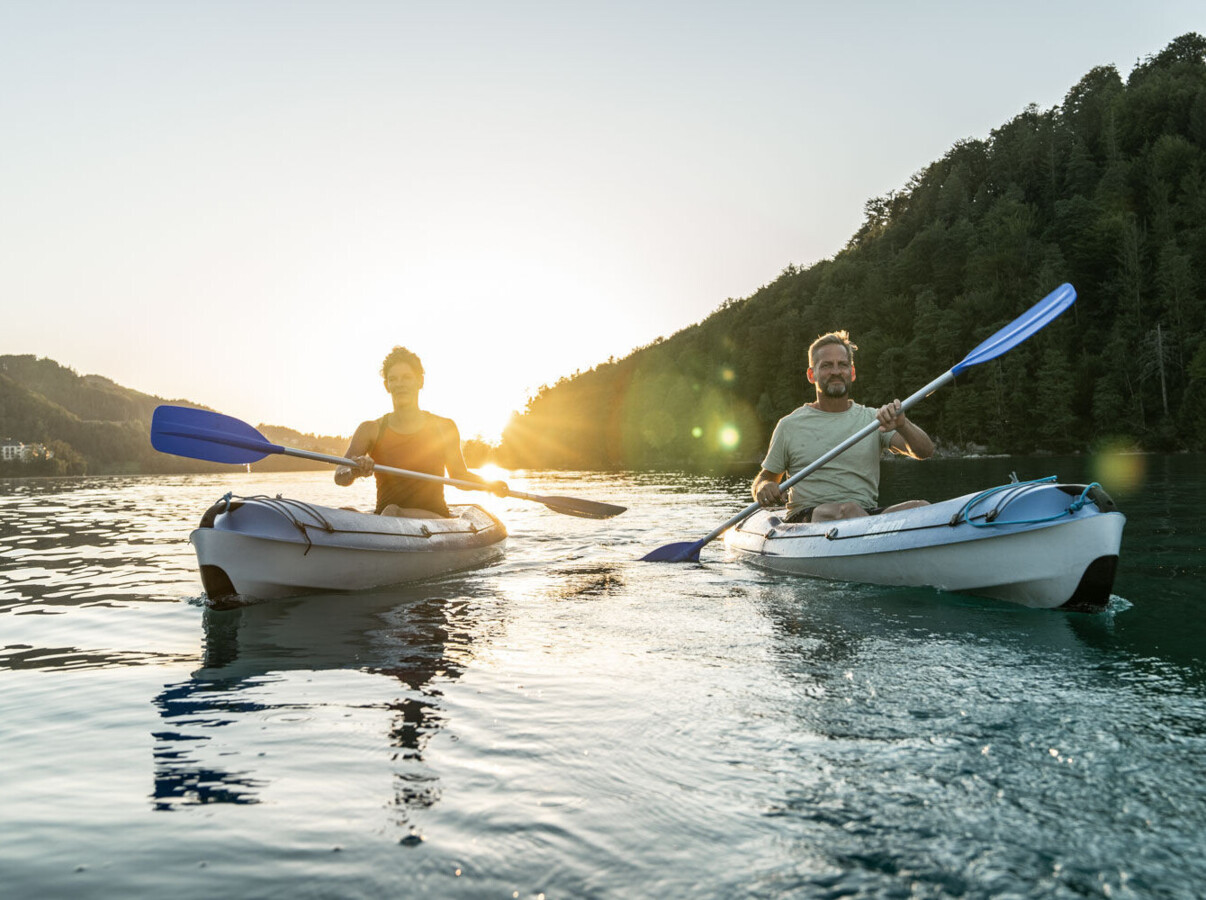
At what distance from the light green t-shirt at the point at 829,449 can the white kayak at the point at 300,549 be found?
3.33 metres

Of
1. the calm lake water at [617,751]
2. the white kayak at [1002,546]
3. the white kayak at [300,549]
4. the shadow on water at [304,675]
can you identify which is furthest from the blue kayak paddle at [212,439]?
the white kayak at [1002,546]

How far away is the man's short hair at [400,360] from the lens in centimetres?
767

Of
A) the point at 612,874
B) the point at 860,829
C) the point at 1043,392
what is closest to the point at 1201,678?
the point at 860,829

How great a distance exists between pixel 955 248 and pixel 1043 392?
28.1 meters

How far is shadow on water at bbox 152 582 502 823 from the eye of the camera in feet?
8.94

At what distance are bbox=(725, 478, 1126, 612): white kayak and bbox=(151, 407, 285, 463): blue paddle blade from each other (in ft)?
16.7

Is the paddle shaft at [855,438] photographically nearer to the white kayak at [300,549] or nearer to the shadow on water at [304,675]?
the shadow on water at [304,675]

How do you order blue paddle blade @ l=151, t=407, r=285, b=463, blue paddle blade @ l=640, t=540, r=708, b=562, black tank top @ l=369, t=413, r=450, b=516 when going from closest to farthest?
blue paddle blade @ l=151, t=407, r=285, b=463
black tank top @ l=369, t=413, r=450, b=516
blue paddle blade @ l=640, t=540, r=708, b=562

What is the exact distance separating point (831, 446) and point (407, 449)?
4002 mm

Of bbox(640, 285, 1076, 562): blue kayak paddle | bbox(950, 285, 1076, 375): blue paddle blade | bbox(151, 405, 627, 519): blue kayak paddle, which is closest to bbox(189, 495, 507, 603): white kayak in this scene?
bbox(151, 405, 627, 519): blue kayak paddle

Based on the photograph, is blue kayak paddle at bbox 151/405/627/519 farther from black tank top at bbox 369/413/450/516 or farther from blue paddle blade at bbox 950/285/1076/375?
blue paddle blade at bbox 950/285/1076/375

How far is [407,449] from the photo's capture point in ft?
25.7

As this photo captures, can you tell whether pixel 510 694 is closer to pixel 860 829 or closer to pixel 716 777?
pixel 716 777

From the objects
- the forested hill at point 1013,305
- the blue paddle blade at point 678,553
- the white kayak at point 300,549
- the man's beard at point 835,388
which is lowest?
the blue paddle blade at point 678,553
